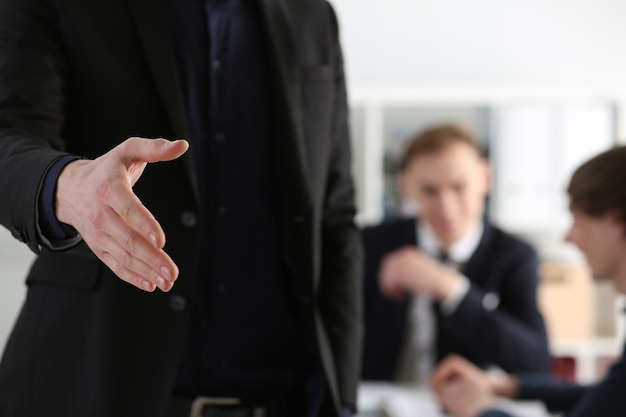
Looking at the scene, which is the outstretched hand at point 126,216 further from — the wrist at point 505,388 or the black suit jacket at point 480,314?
the black suit jacket at point 480,314

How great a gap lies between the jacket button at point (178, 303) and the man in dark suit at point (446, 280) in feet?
5.37

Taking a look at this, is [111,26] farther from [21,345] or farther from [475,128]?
[475,128]

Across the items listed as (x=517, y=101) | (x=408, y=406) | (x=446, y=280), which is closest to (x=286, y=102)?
(x=408, y=406)

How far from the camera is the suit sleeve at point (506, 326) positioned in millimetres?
2521

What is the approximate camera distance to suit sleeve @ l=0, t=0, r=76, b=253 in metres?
0.83

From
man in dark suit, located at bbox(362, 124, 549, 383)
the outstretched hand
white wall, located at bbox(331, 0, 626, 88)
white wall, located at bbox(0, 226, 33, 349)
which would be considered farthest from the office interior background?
the outstretched hand

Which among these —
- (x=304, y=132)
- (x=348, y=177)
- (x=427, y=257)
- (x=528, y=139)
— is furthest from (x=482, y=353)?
(x=304, y=132)

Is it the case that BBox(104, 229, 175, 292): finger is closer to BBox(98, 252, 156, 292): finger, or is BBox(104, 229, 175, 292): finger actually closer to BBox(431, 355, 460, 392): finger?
BBox(98, 252, 156, 292): finger

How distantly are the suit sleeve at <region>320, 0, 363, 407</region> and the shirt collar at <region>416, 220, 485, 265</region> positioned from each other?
5.18ft

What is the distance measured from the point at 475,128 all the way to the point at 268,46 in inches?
102

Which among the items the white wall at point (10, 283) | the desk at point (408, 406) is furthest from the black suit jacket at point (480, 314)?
the white wall at point (10, 283)

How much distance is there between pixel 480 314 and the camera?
2.52 m

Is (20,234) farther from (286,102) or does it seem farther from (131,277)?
(286,102)

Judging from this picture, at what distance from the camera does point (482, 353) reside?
255cm
